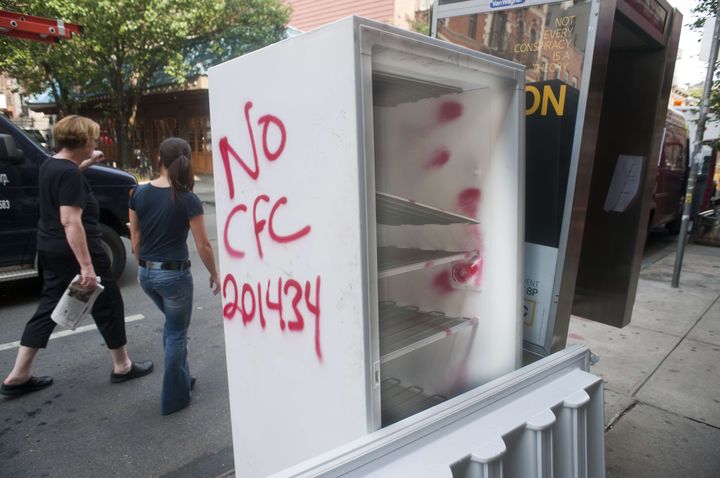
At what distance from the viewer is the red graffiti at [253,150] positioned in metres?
1.62

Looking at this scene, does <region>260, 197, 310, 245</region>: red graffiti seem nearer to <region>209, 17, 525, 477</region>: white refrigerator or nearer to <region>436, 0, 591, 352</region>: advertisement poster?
<region>209, 17, 525, 477</region>: white refrigerator

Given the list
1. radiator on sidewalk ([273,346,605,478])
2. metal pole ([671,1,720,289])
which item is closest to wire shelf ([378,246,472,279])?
radiator on sidewalk ([273,346,605,478])

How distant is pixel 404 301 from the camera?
223 cm

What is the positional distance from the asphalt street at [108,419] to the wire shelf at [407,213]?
6.08ft

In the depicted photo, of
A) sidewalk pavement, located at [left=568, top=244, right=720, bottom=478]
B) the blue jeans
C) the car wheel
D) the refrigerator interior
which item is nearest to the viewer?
the refrigerator interior

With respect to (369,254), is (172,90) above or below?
above

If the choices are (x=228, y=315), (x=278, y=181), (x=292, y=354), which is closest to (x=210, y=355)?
(x=228, y=315)

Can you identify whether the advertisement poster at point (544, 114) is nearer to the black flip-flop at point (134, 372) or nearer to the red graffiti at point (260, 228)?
the red graffiti at point (260, 228)

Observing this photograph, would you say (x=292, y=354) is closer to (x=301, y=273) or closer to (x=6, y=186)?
(x=301, y=273)

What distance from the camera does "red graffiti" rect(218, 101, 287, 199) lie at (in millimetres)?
1616

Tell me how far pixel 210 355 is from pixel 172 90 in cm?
1792

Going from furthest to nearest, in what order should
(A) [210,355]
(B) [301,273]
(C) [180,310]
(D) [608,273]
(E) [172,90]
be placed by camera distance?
(E) [172,90] → (A) [210,355] → (C) [180,310] → (D) [608,273] → (B) [301,273]

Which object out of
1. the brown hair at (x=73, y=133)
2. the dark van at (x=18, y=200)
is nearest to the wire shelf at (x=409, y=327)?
the brown hair at (x=73, y=133)

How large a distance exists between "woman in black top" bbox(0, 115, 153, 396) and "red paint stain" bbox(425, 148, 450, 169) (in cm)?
233
